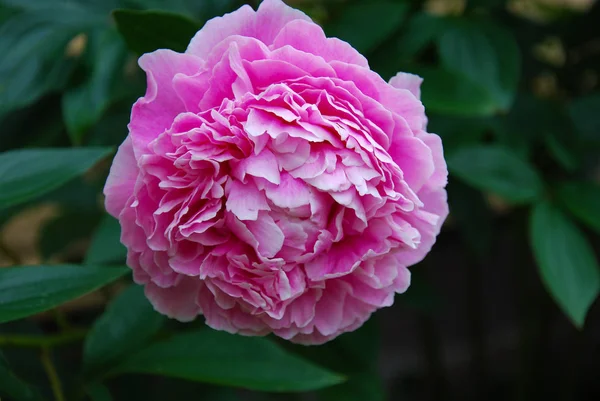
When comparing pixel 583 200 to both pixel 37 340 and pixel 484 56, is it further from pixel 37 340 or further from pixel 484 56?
pixel 37 340

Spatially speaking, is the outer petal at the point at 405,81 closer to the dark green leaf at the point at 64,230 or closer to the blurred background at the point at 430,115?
the blurred background at the point at 430,115

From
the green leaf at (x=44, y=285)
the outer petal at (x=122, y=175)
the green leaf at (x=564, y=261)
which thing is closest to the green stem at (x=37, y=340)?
the green leaf at (x=44, y=285)

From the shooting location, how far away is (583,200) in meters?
0.75

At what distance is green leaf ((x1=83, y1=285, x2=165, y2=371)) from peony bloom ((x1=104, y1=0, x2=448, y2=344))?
0.20m

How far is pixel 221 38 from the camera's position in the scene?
45 centimetres

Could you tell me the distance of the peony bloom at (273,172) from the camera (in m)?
0.42

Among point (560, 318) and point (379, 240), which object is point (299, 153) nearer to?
point (379, 240)

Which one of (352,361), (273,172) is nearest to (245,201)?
(273,172)

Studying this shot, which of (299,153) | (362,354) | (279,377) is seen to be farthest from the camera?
(362,354)

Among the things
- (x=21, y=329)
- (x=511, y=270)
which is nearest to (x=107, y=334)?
(x=21, y=329)

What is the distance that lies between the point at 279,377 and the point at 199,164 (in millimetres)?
251

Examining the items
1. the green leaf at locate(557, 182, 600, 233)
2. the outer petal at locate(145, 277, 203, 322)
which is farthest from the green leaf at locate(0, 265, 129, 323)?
the green leaf at locate(557, 182, 600, 233)

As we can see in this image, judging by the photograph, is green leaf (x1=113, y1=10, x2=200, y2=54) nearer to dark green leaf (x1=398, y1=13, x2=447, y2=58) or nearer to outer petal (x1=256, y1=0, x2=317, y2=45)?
outer petal (x1=256, y1=0, x2=317, y2=45)

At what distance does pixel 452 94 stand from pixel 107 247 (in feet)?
1.16
